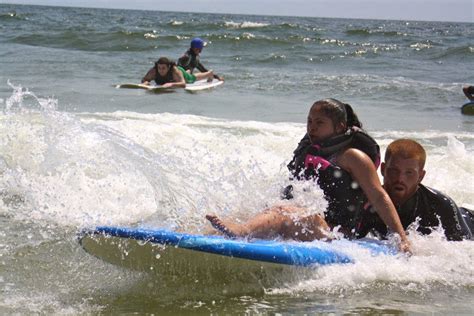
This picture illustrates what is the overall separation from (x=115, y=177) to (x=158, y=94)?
297 inches

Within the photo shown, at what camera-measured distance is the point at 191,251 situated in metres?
3.87

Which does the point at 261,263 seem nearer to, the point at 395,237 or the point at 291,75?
the point at 395,237

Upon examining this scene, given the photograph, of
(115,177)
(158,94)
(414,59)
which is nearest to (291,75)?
(158,94)

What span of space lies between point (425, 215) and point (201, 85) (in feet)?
35.4

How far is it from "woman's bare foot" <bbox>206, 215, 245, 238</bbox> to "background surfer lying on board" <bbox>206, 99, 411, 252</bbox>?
0.01m

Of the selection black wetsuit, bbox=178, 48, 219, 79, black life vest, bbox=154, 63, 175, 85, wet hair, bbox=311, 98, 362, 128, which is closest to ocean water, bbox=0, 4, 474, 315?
wet hair, bbox=311, 98, 362, 128

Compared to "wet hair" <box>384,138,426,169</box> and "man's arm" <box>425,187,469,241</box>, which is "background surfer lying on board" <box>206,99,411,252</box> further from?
"man's arm" <box>425,187,469,241</box>

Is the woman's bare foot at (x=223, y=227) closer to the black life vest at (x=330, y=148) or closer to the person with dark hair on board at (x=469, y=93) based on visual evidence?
the black life vest at (x=330, y=148)

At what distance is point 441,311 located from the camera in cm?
390

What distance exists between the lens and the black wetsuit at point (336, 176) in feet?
14.5

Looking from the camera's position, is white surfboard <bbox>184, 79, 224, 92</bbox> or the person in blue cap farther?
the person in blue cap

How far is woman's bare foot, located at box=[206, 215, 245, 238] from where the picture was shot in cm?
416

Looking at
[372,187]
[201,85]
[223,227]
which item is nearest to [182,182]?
[223,227]

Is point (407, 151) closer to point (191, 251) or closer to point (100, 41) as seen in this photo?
point (191, 251)
